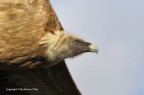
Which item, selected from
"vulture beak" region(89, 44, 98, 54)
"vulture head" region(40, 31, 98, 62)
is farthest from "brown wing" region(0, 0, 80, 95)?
"vulture beak" region(89, 44, 98, 54)

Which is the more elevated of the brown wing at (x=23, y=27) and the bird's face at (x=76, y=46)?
the brown wing at (x=23, y=27)

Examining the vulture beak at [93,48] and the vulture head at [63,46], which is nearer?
the vulture head at [63,46]

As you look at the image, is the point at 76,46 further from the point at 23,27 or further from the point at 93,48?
the point at 23,27

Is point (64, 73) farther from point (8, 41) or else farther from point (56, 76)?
point (8, 41)

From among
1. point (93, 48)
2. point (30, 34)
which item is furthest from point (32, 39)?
point (93, 48)

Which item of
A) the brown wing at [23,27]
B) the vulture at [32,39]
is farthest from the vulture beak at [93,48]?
the brown wing at [23,27]

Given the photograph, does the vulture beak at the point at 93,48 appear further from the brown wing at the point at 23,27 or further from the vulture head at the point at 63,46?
the brown wing at the point at 23,27

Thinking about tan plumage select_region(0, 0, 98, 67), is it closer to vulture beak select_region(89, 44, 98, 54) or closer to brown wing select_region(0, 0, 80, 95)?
brown wing select_region(0, 0, 80, 95)

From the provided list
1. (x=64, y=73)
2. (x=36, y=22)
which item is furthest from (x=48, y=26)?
(x=64, y=73)
